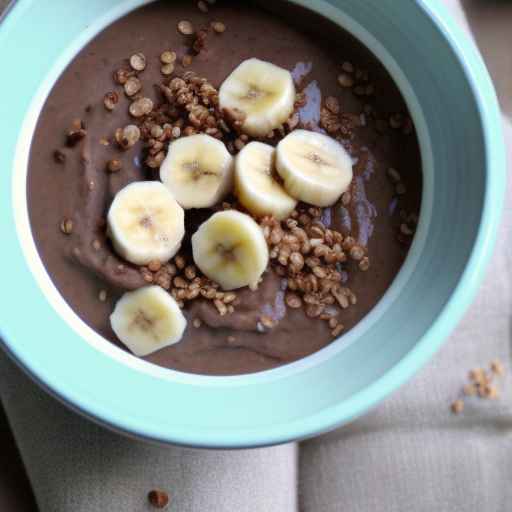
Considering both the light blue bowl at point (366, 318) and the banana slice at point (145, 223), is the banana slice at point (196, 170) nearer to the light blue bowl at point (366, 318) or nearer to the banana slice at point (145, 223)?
the banana slice at point (145, 223)

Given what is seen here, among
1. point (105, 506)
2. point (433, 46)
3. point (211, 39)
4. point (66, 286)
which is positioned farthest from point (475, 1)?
point (105, 506)

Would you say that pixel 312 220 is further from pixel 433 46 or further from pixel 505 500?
pixel 505 500

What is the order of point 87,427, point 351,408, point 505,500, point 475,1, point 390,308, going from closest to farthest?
point 351,408, point 390,308, point 87,427, point 505,500, point 475,1

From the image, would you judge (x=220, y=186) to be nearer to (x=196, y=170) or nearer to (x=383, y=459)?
(x=196, y=170)

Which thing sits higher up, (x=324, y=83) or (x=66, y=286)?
(x=324, y=83)

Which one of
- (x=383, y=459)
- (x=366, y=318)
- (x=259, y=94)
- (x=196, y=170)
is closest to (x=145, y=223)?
(x=196, y=170)

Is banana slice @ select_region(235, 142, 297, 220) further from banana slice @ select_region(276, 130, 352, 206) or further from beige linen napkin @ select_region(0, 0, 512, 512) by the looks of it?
beige linen napkin @ select_region(0, 0, 512, 512)

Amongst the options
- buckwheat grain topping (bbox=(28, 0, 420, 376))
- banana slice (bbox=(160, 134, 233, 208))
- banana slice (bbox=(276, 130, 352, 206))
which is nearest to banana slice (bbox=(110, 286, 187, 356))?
buckwheat grain topping (bbox=(28, 0, 420, 376))
